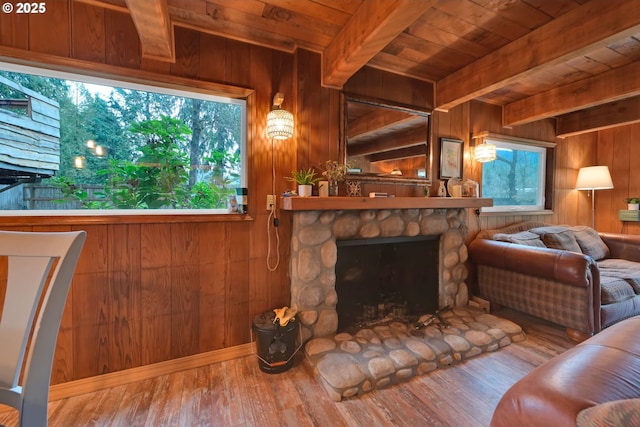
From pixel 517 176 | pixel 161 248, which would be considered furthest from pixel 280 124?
pixel 517 176

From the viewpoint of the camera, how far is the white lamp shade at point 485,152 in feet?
9.25

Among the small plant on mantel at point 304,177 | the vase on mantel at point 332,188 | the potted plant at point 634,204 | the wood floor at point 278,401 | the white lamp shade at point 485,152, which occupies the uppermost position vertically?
the white lamp shade at point 485,152

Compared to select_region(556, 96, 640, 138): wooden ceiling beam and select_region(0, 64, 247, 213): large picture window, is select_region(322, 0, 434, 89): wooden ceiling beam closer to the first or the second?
select_region(0, 64, 247, 213): large picture window

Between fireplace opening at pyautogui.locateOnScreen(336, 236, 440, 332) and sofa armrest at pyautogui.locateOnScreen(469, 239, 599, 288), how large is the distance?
1.68 feet

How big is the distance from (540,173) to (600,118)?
80 centimetres

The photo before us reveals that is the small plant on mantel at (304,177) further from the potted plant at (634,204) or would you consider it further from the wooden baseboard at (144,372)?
the potted plant at (634,204)

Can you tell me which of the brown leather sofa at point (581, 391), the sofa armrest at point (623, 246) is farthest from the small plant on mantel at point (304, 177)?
the sofa armrest at point (623, 246)

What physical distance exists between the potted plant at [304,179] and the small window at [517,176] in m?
2.11

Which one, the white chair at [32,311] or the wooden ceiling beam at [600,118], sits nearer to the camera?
the white chair at [32,311]

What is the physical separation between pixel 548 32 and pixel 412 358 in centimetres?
235

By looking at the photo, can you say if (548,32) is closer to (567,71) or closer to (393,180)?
(567,71)

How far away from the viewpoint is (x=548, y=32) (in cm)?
179

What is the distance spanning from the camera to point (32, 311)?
824 mm

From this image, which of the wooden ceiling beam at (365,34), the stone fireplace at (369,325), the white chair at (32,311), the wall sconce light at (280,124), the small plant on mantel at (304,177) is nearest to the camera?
the white chair at (32,311)
